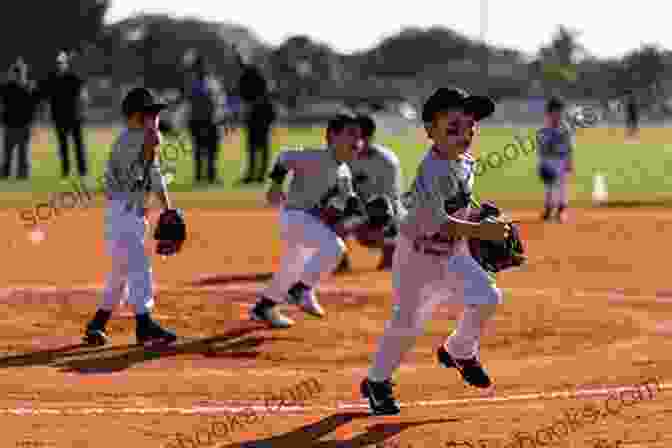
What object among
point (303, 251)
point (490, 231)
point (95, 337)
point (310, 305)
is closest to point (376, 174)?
point (310, 305)

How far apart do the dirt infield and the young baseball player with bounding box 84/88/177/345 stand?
1.16 feet

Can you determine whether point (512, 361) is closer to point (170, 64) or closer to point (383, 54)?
point (170, 64)

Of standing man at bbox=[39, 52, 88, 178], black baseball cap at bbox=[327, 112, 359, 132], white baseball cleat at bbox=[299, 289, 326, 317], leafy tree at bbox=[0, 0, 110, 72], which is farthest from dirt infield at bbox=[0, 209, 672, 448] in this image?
leafy tree at bbox=[0, 0, 110, 72]

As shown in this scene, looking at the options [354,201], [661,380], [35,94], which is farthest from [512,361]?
[35,94]

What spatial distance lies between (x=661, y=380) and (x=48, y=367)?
4356 mm

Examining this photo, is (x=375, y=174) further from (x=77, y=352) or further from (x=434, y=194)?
(x=434, y=194)

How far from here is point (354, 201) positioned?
1254cm

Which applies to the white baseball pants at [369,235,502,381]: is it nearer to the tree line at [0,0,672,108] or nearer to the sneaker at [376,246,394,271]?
the sneaker at [376,246,394,271]

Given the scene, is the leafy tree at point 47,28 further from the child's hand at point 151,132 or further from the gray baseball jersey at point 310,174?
the child's hand at point 151,132

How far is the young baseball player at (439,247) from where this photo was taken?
7.95 metres

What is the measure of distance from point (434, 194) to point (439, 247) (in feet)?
1.07

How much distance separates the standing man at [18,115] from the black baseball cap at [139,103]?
1856cm

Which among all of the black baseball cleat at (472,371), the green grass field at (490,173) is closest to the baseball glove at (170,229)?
the black baseball cleat at (472,371)

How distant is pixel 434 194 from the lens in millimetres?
7934
